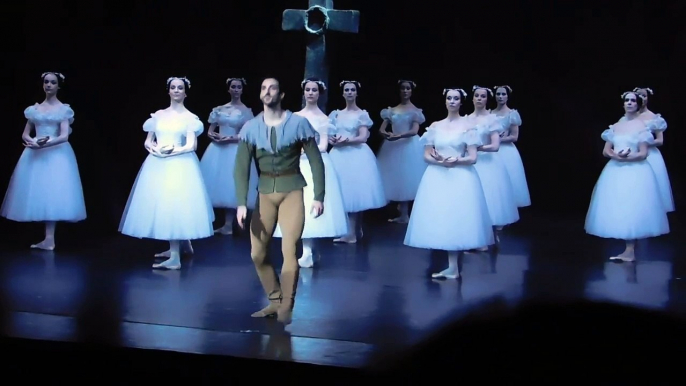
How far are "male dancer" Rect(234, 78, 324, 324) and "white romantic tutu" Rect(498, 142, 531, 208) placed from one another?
3.96 metres

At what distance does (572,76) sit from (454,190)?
4.45 meters

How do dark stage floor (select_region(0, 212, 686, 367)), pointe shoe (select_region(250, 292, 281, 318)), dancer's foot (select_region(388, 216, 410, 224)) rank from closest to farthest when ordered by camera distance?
dark stage floor (select_region(0, 212, 686, 367))
pointe shoe (select_region(250, 292, 281, 318))
dancer's foot (select_region(388, 216, 410, 224))

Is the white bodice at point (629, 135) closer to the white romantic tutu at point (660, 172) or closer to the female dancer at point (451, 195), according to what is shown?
the female dancer at point (451, 195)

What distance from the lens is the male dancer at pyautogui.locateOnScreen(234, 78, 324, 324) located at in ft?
16.7

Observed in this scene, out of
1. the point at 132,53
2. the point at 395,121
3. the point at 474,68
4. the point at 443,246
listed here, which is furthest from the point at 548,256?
the point at 132,53

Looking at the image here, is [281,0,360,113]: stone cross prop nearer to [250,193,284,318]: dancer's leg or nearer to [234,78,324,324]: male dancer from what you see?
[234,78,324,324]: male dancer

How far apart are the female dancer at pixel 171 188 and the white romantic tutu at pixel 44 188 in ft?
2.80

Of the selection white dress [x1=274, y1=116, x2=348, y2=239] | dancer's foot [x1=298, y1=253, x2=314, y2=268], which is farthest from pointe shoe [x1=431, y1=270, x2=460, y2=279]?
dancer's foot [x1=298, y1=253, x2=314, y2=268]

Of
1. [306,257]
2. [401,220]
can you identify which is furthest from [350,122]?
[306,257]

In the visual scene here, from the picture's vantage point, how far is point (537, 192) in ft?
35.8

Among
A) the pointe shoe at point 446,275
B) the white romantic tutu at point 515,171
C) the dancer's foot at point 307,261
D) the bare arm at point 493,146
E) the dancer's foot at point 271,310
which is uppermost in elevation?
the bare arm at point 493,146

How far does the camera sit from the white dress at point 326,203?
673 cm

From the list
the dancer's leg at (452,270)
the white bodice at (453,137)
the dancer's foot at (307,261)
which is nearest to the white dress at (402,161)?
the dancer's foot at (307,261)

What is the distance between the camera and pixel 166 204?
6.59 meters
